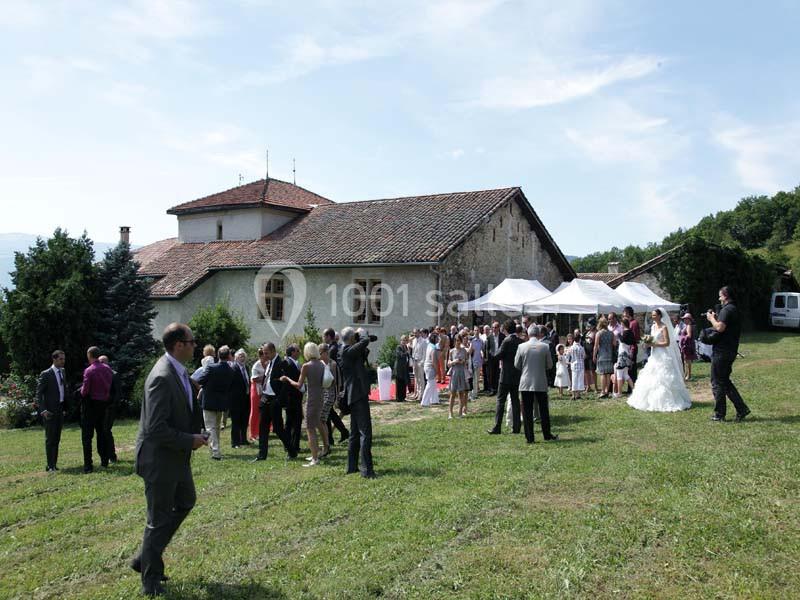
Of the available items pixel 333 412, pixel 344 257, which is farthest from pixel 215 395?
pixel 344 257

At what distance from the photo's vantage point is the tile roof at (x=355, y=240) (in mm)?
23109

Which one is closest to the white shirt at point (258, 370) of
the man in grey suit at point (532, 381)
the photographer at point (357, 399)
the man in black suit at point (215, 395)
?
the man in black suit at point (215, 395)

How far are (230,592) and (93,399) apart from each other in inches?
232

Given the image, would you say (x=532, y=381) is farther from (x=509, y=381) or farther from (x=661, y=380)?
(x=661, y=380)

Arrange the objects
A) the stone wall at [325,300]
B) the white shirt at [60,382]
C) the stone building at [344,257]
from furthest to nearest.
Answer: the stone building at [344,257], the stone wall at [325,300], the white shirt at [60,382]

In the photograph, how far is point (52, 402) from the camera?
32.8ft

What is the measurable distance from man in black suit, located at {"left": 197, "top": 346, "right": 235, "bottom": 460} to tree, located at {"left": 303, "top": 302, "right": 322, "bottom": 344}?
1017 cm

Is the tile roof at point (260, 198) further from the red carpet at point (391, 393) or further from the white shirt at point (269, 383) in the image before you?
the white shirt at point (269, 383)

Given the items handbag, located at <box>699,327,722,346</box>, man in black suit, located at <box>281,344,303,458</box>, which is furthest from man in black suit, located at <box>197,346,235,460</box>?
handbag, located at <box>699,327,722,346</box>

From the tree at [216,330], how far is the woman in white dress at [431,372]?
771 centimetres

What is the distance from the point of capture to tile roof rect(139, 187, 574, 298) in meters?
23.1

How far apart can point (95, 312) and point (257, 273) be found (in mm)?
7975

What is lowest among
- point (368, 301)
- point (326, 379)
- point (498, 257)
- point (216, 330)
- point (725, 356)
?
point (326, 379)

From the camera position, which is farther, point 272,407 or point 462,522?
point 272,407
